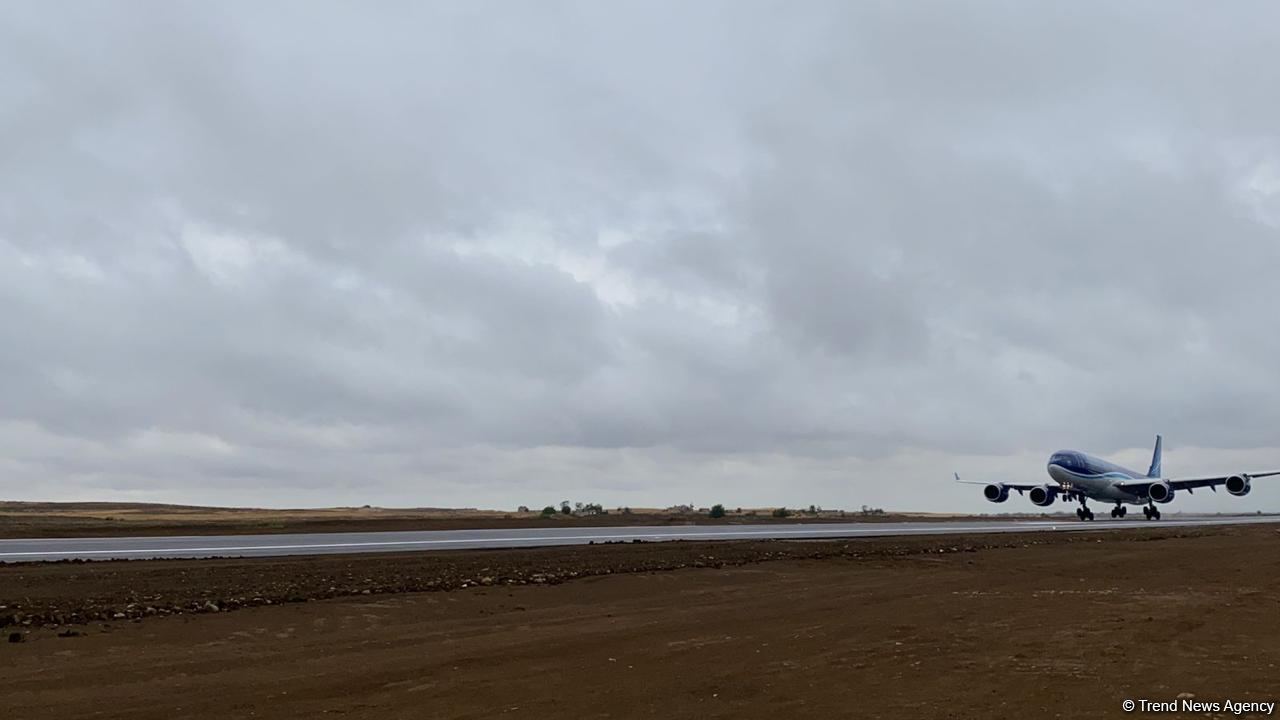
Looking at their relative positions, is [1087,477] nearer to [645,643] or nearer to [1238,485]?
[1238,485]

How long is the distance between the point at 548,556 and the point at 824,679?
22.4 metres

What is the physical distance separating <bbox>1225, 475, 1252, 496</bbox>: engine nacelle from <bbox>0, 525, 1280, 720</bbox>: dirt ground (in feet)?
182

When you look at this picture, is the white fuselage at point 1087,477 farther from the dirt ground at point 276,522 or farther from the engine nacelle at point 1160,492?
the dirt ground at point 276,522

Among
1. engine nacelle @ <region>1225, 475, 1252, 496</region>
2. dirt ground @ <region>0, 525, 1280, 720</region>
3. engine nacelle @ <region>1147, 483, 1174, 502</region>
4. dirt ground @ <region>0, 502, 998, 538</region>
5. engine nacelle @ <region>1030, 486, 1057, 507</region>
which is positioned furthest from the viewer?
engine nacelle @ <region>1030, 486, 1057, 507</region>

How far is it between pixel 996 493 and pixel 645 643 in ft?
245

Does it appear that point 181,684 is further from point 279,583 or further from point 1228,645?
point 1228,645

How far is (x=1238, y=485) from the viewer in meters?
76.1

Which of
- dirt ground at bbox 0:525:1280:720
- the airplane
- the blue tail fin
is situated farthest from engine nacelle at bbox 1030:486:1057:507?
dirt ground at bbox 0:525:1280:720

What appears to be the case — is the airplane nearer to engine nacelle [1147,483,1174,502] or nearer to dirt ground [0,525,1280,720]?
engine nacelle [1147,483,1174,502]

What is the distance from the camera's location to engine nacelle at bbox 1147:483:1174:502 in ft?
252

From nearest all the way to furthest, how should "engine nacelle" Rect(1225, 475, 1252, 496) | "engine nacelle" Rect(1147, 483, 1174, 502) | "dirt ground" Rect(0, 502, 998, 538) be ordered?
1. "dirt ground" Rect(0, 502, 998, 538)
2. "engine nacelle" Rect(1225, 475, 1252, 496)
3. "engine nacelle" Rect(1147, 483, 1174, 502)

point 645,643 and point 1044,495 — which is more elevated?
point 1044,495

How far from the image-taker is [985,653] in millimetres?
14297

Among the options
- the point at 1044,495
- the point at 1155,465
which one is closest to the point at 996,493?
the point at 1044,495
